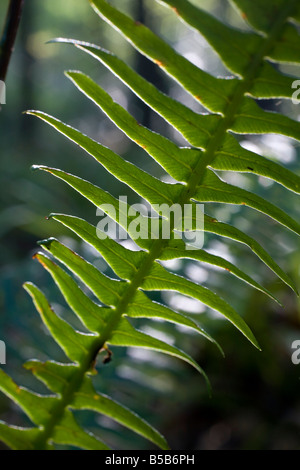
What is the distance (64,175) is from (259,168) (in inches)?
9.2

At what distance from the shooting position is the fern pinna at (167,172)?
0.45m

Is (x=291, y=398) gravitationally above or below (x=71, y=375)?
below

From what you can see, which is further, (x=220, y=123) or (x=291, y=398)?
(x=291, y=398)

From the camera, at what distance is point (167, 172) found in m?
0.52

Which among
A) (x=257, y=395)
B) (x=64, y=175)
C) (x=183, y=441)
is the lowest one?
(x=183, y=441)

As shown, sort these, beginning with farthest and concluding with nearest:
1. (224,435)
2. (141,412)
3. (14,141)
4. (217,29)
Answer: (14,141), (224,435), (141,412), (217,29)

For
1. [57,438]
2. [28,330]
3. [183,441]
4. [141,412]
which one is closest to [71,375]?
[57,438]

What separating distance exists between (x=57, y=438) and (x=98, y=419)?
1.98 ft

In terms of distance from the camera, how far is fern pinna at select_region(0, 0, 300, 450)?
0.45m

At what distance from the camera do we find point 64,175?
527 millimetres

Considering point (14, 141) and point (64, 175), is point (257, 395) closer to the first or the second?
point (64, 175)

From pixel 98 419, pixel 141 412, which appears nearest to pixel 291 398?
pixel 141 412

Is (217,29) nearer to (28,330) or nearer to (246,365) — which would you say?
(28,330)

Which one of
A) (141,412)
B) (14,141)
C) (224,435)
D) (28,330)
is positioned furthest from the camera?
(14,141)
